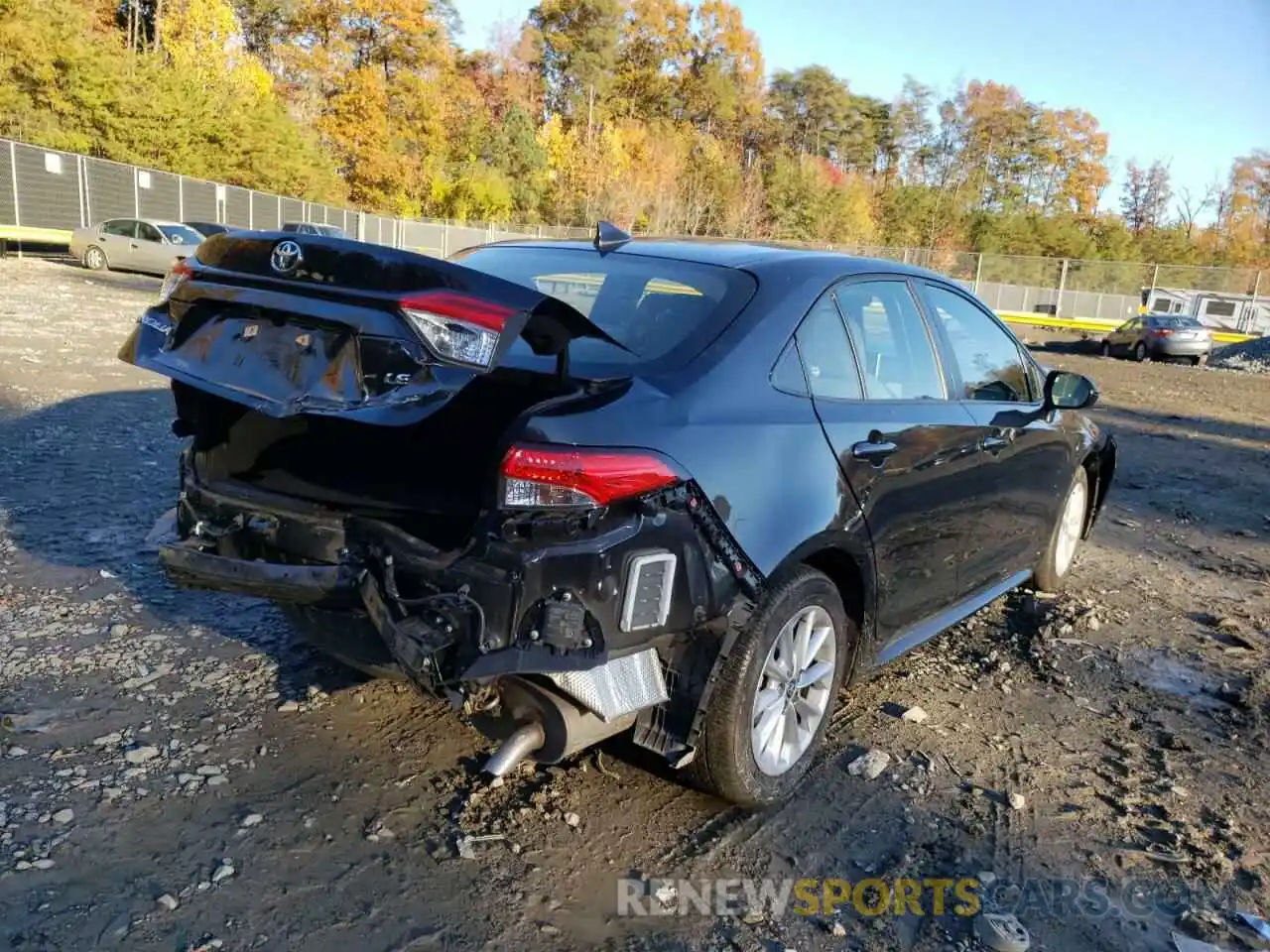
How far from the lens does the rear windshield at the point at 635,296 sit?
290 centimetres

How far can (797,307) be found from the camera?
10.3 ft

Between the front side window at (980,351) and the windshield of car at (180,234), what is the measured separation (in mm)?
23243

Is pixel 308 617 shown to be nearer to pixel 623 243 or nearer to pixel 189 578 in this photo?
pixel 189 578

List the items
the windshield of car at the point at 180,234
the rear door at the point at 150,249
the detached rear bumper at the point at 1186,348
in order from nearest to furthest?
the rear door at the point at 150,249
the windshield of car at the point at 180,234
the detached rear bumper at the point at 1186,348

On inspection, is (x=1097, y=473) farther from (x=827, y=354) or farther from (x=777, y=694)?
(x=777, y=694)

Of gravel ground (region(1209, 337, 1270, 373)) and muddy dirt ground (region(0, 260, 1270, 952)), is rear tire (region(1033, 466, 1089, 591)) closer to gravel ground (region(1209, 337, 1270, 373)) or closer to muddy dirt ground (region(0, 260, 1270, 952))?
muddy dirt ground (region(0, 260, 1270, 952))

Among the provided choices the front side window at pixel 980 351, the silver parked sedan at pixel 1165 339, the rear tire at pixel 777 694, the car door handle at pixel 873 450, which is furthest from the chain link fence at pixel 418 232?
the rear tire at pixel 777 694

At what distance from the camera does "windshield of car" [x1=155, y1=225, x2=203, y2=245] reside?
23312mm

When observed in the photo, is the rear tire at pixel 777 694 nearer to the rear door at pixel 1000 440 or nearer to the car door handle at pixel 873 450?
the car door handle at pixel 873 450

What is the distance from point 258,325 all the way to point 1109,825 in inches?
122

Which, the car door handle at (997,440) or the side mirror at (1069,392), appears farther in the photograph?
the side mirror at (1069,392)

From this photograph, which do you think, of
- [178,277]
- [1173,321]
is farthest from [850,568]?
[1173,321]

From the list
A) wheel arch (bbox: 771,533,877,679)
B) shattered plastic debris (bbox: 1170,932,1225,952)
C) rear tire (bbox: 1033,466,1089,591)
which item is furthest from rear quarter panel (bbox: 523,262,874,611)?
rear tire (bbox: 1033,466,1089,591)

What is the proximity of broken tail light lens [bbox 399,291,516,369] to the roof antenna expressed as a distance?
47.5 inches
